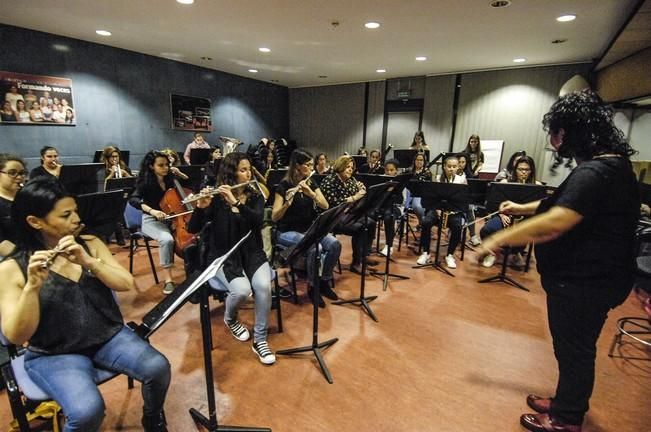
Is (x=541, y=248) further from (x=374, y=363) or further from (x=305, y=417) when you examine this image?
(x=305, y=417)

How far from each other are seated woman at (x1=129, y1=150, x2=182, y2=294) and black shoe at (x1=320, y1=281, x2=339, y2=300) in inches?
57.5

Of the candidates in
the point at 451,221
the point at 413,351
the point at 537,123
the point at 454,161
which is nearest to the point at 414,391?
the point at 413,351

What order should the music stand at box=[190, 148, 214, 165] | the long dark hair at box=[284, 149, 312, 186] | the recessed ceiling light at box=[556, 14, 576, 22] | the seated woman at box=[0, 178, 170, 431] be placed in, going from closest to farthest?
the seated woman at box=[0, 178, 170, 431], the long dark hair at box=[284, 149, 312, 186], the recessed ceiling light at box=[556, 14, 576, 22], the music stand at box=[190, 148, 214, 165]

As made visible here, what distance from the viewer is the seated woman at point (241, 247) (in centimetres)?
224

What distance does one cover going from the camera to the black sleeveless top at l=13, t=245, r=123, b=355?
1.32 meters

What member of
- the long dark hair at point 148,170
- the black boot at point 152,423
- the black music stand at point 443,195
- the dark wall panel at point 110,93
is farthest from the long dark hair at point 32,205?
the dark wall panel at point 110,93

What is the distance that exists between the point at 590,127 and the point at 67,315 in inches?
91.0

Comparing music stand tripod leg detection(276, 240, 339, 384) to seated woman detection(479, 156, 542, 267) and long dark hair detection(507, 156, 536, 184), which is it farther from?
long dark hair detection(507, 156, 536, 184)

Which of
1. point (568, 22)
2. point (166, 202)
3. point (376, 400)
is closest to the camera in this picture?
point (376, 400)

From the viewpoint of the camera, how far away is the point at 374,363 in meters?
2.22

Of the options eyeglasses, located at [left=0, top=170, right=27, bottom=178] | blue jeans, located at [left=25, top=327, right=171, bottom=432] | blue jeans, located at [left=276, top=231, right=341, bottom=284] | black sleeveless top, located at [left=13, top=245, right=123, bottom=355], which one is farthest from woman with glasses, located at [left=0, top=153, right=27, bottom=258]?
blue jeans, located at [left=276, top=231, right=341, bottom=284]

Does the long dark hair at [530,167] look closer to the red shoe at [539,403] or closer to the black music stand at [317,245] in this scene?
the red shoe at [539,403]

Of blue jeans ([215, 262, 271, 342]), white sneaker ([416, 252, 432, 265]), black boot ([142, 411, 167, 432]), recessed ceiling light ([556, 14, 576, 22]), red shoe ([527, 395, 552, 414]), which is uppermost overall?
recessed ceiling light ([556, 14, 576, 22])

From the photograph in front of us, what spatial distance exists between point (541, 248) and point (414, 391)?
3.64 feet
